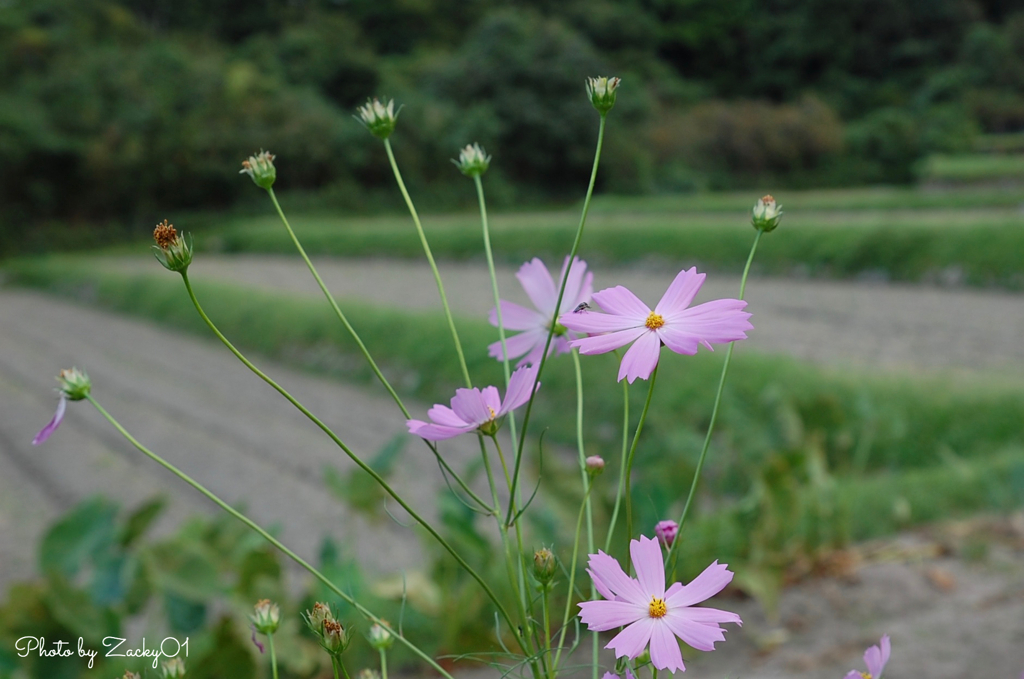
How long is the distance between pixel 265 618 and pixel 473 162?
8.4 inches

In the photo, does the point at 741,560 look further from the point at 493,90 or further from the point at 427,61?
the point at 427,61

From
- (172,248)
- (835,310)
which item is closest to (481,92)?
(835,310)

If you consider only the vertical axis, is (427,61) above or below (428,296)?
above

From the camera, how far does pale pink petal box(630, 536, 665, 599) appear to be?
0.91ft

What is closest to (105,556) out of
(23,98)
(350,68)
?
(23,98)

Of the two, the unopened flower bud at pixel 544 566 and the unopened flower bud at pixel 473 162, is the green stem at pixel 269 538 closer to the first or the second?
the unopened flower bud at pixel 544 566

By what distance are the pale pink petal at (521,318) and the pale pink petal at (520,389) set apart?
90 millimetres

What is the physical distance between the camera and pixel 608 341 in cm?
28

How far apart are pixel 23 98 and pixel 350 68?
29.5 ft

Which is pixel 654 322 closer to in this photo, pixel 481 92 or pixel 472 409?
pixel 472 409

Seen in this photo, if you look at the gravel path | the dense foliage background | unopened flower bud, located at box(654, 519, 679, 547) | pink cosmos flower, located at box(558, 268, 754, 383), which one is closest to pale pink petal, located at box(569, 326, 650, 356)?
pink cosmos flower, located at box(558, 268, 754, 383)

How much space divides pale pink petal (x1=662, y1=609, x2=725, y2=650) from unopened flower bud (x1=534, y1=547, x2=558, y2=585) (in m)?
0.05

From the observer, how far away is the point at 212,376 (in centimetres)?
496

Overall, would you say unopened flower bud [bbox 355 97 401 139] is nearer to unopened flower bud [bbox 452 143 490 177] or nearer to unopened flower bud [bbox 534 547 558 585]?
unopened flower bud [bbox 452 143 490 177]
